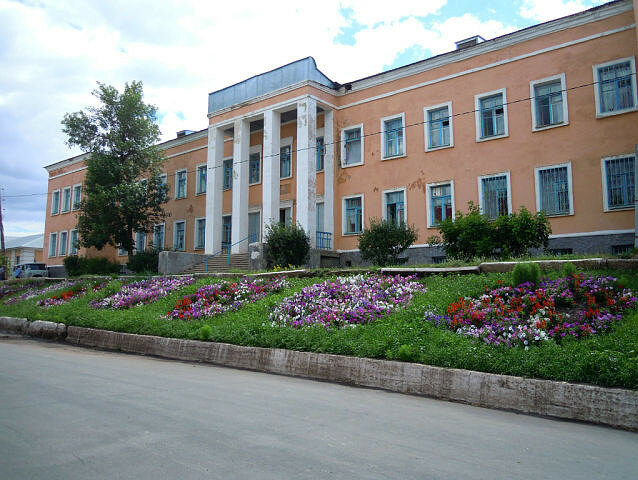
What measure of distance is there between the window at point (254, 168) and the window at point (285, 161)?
5.34ft

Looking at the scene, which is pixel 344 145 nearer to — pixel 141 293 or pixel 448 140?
pixel 448 140

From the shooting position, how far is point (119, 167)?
30.0m

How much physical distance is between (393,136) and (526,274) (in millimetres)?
15153

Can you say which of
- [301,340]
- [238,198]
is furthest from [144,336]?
[238,198]

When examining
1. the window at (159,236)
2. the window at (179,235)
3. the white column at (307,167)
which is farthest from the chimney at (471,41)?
the window at (159,236)

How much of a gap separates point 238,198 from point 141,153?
8332 millimetres

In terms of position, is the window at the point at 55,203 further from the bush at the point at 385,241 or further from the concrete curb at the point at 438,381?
the concrete curb at the point at 438,381

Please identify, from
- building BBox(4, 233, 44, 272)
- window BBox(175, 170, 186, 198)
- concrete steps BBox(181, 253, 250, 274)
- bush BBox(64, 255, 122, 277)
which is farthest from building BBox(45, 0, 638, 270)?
building BBox(4, 233, 44, 272)

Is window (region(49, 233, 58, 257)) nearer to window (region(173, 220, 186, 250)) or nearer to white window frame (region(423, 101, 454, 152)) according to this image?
window (region(173, 220, 186, 250))

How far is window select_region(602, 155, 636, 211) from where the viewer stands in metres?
17.3

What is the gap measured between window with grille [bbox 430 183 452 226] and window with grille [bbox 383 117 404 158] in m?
2.59

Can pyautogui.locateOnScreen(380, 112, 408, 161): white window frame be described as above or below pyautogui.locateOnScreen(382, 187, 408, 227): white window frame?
above

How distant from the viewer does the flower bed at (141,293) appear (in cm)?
1655

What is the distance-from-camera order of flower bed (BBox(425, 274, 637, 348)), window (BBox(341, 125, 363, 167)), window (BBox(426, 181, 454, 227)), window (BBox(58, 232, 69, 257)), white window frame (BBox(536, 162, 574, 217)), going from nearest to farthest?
flower bed (BBox(425, 274, 637, 348))
white window frame (BBox(536, 162, 574, 217))
window (BBox(426, 181, 454, 227))
window (BBox(341, 125, 363, 167))
window (BBox(58, 232, 69, 257))
